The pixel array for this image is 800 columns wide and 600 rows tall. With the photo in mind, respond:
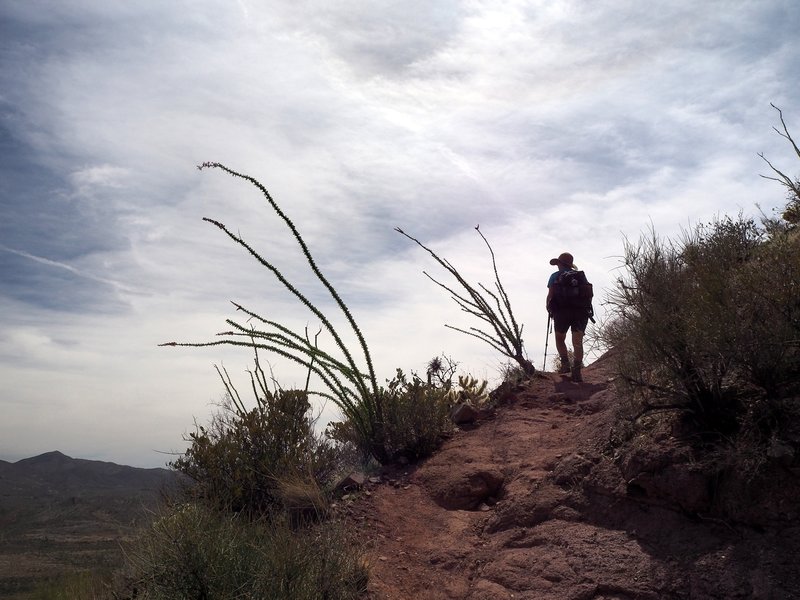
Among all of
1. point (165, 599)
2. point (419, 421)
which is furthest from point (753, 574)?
point (419, 421)

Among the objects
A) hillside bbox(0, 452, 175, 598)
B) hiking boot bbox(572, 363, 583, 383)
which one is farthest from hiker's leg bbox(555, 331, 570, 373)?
hillside bbox(0, 452, 175, 598)

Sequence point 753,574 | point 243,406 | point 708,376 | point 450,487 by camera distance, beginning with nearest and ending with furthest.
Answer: point 753,574 → point 708,376 → point 450,487 → point 243,406

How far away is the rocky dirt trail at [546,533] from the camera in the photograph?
15.1 ft

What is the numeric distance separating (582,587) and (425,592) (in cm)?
143

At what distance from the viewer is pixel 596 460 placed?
6.46 metres

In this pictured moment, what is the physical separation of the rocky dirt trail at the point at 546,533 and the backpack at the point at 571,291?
9.85 feet

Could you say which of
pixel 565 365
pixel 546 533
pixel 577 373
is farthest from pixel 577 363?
pixel 546 533

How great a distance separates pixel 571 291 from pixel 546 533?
639 cm

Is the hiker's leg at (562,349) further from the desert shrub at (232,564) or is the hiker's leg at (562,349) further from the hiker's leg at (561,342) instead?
the desert shrub at (232,564)

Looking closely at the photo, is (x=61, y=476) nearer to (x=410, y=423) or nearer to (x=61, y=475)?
(x=61, y=475)

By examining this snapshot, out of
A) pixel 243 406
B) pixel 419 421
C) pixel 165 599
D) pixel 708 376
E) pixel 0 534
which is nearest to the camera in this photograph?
pixel 165 599

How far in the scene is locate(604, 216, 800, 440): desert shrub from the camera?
5.24m

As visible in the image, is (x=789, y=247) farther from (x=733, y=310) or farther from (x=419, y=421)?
(x=419, y=421)

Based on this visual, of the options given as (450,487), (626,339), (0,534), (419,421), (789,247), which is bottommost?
(0,534)
